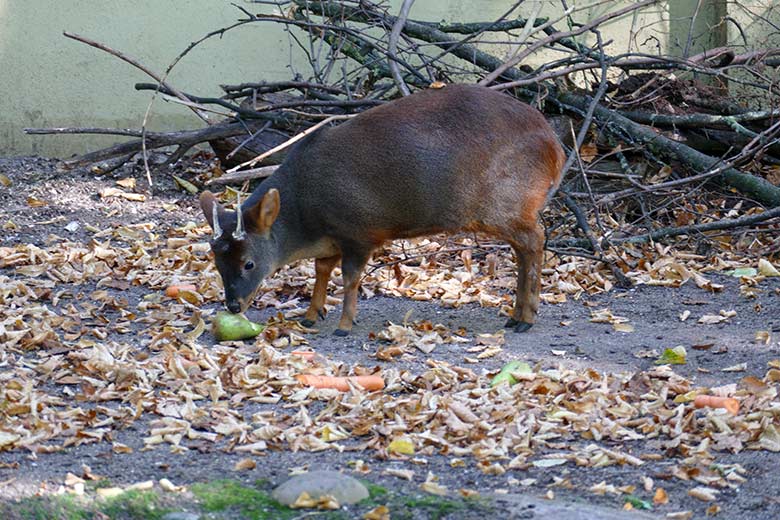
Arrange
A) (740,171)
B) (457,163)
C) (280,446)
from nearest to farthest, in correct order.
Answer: (280,446)
(457,163)
(740,171)

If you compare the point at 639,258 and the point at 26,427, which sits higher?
the point at 639,258

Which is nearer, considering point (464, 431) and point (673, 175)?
point (464, 431)

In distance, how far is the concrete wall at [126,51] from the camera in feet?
31.5

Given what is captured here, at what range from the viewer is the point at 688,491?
Answer: 389 cm

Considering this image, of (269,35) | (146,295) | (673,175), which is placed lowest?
(146,295)

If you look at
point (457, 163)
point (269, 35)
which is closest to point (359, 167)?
point (457, 163)

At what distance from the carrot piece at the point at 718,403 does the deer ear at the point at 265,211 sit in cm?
252

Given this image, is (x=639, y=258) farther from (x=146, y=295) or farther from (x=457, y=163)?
(x=146, y=295)

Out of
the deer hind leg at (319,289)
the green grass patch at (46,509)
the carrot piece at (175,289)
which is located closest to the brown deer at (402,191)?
the deer hind leg at (319,289)

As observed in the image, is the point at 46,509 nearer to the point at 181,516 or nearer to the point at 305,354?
the point at 181,516

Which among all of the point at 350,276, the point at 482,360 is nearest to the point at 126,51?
the point at 350,276

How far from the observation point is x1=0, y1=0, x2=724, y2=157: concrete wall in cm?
959

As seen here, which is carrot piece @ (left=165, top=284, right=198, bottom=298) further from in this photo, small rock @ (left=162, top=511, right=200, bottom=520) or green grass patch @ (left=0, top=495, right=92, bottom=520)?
small rock @ (left=162, top=511, right=200, bottom=520)

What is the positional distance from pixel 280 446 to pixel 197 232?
402 centimetres
